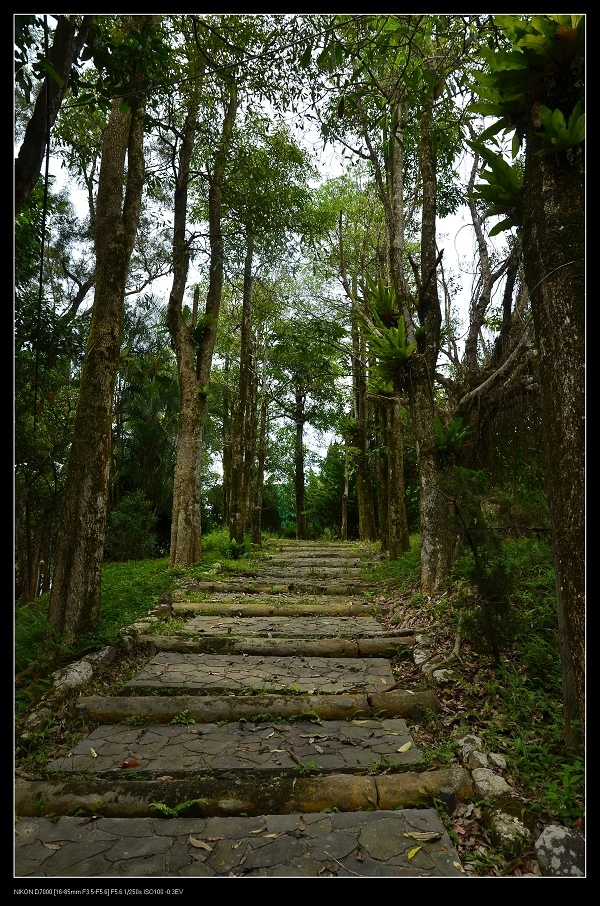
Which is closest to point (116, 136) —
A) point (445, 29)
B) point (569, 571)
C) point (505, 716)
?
point (445, 29)

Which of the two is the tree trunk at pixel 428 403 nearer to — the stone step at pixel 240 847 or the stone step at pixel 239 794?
the stone step at pixel 239 794

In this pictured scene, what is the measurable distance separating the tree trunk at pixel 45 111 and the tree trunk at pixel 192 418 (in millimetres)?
6831

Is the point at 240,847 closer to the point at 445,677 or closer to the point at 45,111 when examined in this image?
the point at 445,677

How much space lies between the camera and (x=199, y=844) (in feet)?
8.18

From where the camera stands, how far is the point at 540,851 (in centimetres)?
226

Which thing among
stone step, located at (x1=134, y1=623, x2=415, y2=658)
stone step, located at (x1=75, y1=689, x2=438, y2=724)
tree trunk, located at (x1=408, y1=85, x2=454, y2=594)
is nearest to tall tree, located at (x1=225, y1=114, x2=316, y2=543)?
tree trunk, located at (x1=408, y1=85, x2=454, y2=594)

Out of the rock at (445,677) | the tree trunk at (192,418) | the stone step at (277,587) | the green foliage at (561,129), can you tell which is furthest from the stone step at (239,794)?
the tree trunk at (192,418)

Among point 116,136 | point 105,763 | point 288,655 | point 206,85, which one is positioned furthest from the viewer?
point 206,85

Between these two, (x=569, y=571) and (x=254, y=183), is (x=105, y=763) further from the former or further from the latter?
(x=254, y=183)

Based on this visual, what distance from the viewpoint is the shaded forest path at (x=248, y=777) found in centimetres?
240

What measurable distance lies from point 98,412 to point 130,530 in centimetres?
851

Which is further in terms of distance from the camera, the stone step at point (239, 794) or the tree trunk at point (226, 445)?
the tree trunk at point (226, 445)

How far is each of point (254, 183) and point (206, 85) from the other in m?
1.67

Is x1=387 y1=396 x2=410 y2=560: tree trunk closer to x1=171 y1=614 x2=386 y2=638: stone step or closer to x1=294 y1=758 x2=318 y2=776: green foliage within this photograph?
x1=171 y1=614 x2=386 y2=638: stone step
